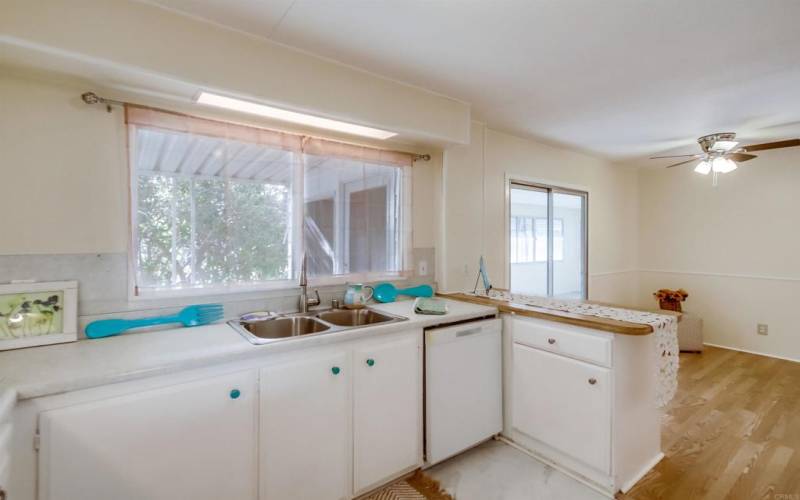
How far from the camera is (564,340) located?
2.13m

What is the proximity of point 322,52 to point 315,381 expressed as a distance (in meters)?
1.73

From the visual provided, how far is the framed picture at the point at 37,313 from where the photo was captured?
154 centimetres

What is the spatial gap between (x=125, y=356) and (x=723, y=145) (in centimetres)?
467

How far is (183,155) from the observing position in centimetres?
199

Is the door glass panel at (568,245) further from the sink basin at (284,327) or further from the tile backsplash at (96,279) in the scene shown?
the tile backsplash at (96,279)

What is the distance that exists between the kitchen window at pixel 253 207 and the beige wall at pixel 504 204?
44 cm

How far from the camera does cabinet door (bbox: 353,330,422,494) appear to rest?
6.21ft

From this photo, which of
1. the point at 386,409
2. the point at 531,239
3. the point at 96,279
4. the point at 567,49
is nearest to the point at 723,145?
the point at 531,239

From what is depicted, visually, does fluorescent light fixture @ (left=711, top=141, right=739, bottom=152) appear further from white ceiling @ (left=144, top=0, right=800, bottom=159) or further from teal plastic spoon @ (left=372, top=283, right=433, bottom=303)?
teal plastic spoon @ (left=372, top=283, right=433, bottom=303)

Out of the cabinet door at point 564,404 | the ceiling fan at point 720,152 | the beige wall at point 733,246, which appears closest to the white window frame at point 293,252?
the cabinet door at point 564,404

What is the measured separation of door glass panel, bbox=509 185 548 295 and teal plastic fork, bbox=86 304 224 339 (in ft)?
8.69

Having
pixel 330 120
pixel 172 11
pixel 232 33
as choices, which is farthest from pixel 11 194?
pixel 330 120

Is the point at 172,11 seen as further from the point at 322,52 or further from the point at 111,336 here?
the point at 111,336

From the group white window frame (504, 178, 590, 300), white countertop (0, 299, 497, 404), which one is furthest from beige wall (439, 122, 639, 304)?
white countertop (0, 299, 497, 404)
